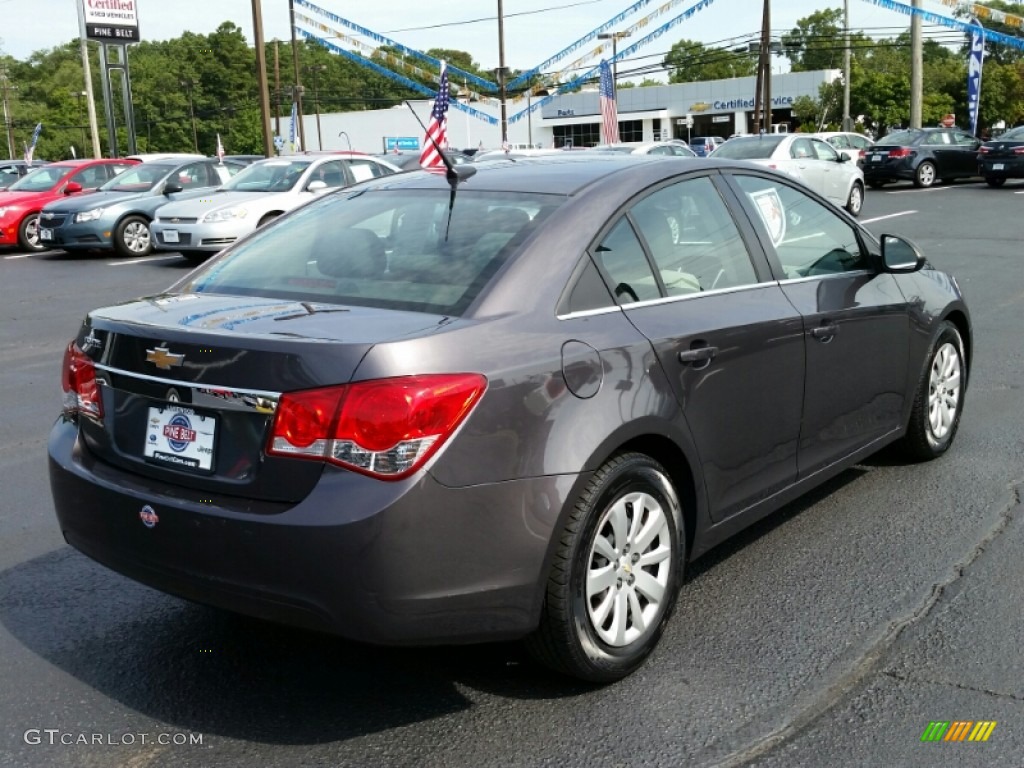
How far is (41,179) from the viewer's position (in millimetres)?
20906

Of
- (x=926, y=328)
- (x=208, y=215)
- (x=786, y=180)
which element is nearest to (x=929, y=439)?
(x=926, y=328)

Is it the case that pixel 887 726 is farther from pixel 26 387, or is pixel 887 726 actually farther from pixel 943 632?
pixel 26 387

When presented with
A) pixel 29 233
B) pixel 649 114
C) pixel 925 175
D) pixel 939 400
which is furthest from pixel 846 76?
pixel 939 400

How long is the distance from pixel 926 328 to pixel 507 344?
289 cm

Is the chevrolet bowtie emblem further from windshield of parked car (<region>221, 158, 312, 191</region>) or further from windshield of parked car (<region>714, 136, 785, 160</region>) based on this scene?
windshield of parked car (<region>714, 136, 785, 160</region>)

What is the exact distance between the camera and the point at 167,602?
4.18 m

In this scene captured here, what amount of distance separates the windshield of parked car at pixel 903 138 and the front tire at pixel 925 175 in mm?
772

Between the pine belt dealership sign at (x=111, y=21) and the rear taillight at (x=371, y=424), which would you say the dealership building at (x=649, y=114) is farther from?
the rear taillight at (x=371, y=424)

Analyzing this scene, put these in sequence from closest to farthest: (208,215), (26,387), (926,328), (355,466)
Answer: (355,466) < (926,328) < (26,387) < (208,215)

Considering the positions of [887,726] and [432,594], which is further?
[887,726]

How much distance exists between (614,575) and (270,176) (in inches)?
588

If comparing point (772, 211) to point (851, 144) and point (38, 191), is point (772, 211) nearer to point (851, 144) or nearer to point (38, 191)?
point (38, 191)

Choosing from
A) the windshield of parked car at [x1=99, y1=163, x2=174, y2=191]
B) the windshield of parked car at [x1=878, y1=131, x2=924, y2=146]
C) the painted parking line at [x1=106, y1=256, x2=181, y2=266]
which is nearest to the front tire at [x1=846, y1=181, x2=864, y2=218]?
the windshield of parked car at [x1=878, y1=131, x2=924, y2=146]

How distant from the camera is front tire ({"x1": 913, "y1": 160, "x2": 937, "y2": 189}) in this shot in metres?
28.5
